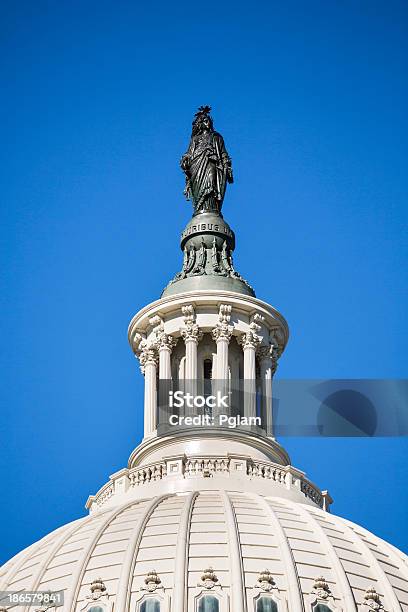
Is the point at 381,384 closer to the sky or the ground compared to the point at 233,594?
closer to the sky

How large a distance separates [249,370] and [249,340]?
1619 mm

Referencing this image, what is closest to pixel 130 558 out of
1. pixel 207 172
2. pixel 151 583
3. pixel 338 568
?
pixel 151 583

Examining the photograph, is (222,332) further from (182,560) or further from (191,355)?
(182,560)

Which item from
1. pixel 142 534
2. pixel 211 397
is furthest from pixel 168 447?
pixel 142 534

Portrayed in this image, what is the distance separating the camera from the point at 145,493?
95.0m

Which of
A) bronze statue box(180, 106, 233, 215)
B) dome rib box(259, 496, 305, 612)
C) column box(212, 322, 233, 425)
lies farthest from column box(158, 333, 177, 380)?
dome rib box(259, 496, 305, 612)

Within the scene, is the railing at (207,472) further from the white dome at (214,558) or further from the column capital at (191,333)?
the column capital at (191,333)

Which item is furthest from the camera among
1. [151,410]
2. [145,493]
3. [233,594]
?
[151,410]

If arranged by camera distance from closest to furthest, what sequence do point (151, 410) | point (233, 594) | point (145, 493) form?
1. point (233, 594)
2. point (145, 493)
3. point (151, 410)

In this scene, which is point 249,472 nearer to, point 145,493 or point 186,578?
point 145,493

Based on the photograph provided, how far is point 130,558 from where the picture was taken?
8662 cm

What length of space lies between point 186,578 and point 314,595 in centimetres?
447

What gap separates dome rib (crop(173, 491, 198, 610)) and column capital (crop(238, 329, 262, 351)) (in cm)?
1260

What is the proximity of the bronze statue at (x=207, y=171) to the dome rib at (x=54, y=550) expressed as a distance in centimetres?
1882
